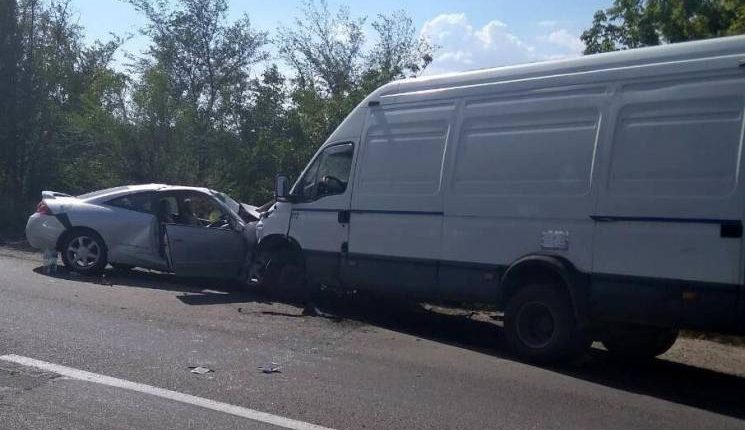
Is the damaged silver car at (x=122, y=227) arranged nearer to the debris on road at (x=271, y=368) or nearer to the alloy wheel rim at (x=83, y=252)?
the alloy wheel rim at (x=83, y=252)

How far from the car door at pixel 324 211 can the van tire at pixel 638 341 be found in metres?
3.35

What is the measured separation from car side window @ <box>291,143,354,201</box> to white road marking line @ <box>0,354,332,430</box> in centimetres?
429

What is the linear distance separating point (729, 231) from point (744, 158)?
61 centimetres

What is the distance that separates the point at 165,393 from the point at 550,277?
386cm

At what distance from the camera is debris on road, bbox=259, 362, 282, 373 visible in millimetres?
7930

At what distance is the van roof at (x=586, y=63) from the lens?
7723mm

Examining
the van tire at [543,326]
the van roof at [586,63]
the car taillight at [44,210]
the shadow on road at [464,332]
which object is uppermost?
the van roof at [586,63]

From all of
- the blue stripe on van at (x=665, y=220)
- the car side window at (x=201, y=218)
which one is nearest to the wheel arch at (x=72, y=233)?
the car side window at (x=201, y=218)

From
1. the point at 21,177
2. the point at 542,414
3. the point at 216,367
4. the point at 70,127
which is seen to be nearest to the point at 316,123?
the point at 70,127

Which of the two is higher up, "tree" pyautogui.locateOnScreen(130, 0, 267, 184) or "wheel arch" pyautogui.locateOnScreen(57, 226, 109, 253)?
"tree" pyautogui.locateOnScreen(130, 0, 267, 184)

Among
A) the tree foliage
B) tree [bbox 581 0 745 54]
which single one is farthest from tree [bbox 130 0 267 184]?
tree [bbox 581 0 745 54]

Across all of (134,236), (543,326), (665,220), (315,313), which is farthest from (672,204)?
(134,236)

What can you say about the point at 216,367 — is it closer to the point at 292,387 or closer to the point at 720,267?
the point at 292,387

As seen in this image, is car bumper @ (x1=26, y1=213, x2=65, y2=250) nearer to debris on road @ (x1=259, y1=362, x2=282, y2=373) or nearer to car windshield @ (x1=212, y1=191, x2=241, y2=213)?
car windshield @ (x1=212, y1=191, x2=241, y2=213)
